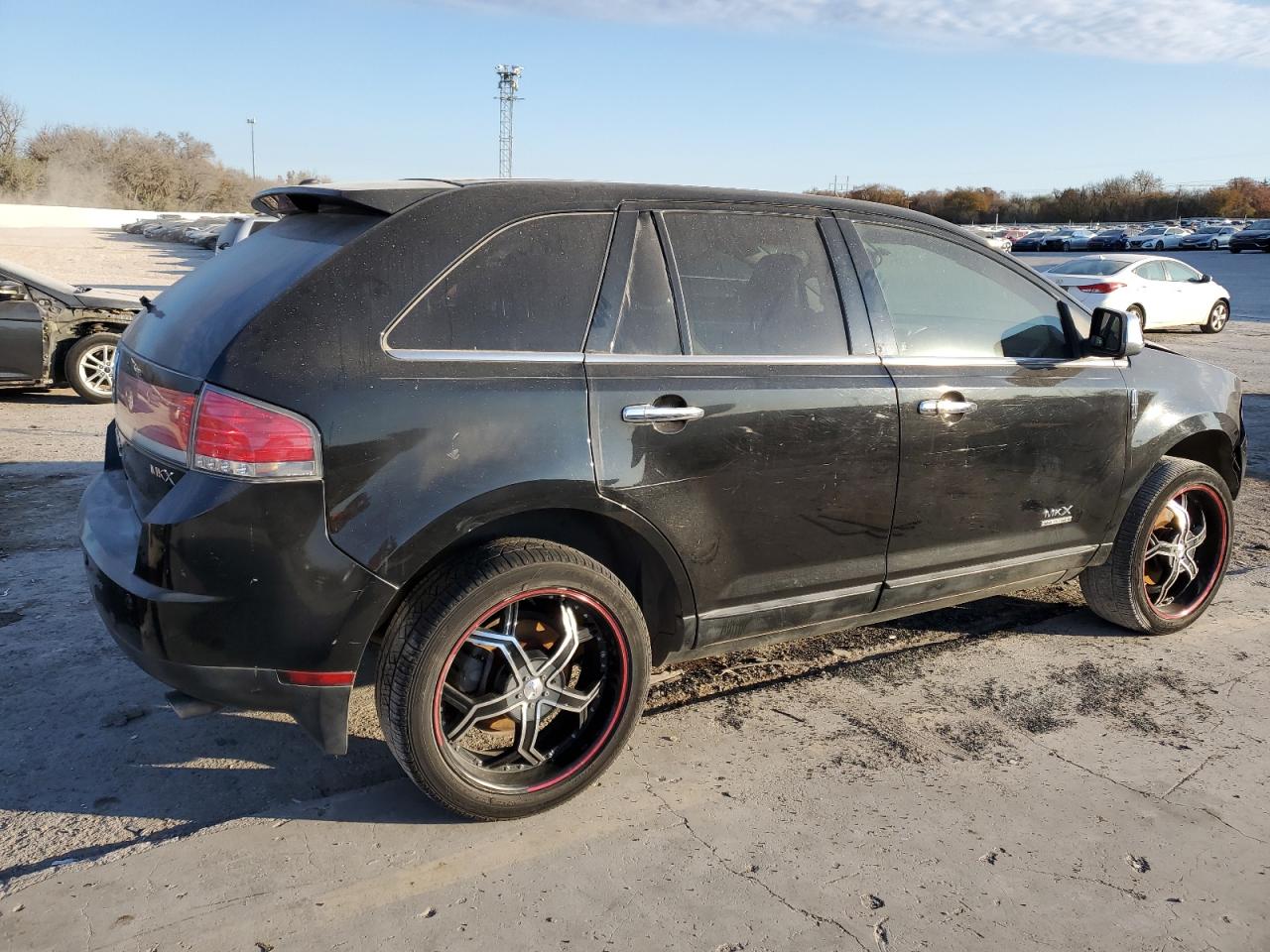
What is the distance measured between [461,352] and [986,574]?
2.29 metres

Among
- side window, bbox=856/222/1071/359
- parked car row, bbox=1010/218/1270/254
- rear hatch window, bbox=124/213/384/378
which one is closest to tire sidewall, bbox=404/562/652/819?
rear hatch window, bbox=124/213/384/378

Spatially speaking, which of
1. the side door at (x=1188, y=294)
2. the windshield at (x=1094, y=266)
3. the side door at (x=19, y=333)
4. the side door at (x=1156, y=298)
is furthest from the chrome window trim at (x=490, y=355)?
the side door at (x=1188, y=294)

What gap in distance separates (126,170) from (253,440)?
86794mm

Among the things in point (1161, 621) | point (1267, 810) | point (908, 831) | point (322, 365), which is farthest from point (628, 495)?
point (1161, 621)

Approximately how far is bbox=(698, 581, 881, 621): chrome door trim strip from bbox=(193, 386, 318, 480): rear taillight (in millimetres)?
1382

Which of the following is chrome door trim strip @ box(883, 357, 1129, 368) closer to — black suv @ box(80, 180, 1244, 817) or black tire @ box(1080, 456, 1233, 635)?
black suv @ box(80, 180, 1244, 817)

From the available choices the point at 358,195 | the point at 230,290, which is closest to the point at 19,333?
the point at 230,290

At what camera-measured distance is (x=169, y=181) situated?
78.2 m

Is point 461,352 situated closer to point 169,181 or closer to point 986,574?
point 986,574

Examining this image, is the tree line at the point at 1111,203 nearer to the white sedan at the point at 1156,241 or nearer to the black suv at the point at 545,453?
the white sedan at the point at 1156,241

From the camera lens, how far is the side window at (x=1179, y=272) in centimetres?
1998

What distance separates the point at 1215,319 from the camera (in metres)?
20.2

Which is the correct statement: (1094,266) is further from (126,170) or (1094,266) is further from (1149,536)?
(126,170)

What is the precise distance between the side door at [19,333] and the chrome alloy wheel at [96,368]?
342mm
